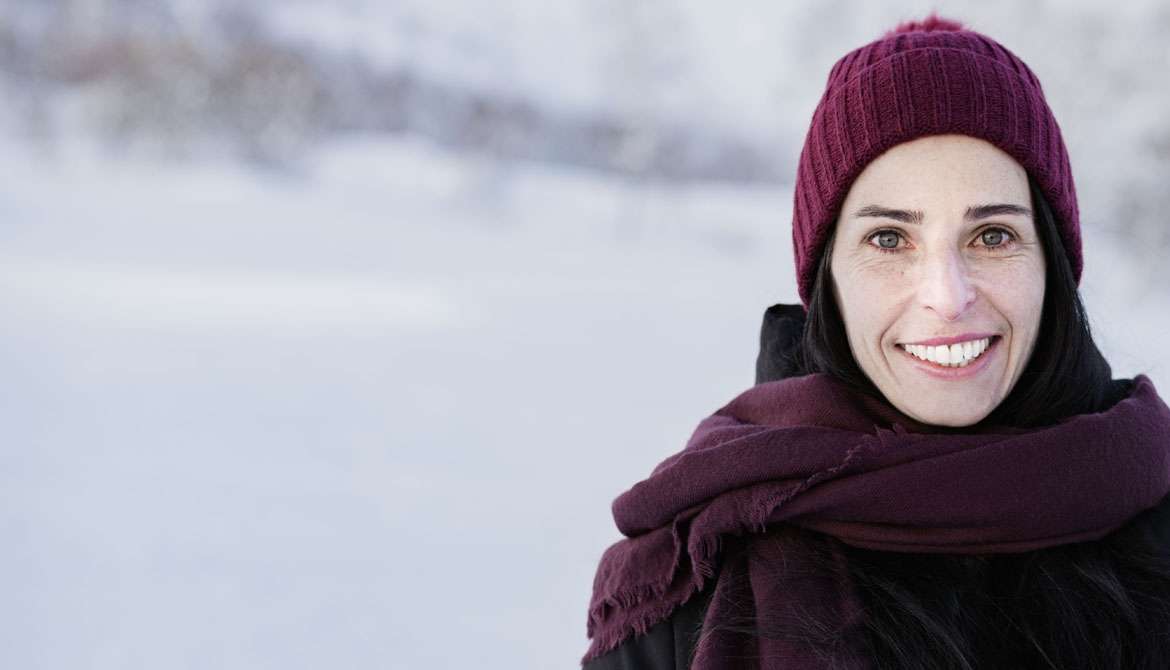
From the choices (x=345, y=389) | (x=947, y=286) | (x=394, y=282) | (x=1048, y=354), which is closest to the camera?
(x=947, y=286)

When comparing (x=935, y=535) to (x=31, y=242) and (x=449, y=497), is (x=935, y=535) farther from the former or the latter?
(x=31, y=242)

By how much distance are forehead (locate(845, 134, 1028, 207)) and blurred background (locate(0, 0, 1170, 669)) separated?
59 centimetres

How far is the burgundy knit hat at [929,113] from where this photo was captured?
1318 mm

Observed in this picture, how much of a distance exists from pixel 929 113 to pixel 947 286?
231mm

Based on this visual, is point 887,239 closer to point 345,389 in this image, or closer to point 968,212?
point 968,212

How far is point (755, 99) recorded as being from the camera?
959cm

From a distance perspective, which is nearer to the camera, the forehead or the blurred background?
the forehead

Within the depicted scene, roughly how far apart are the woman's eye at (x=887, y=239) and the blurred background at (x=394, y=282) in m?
0.64

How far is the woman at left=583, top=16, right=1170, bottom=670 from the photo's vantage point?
1.27 meters

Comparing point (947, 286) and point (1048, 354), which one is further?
point (1048, 354)

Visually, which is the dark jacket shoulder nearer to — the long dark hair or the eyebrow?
the long dark hair

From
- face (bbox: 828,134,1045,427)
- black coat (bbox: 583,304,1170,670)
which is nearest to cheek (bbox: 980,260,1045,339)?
face (bbox: 828,134,1045,427)

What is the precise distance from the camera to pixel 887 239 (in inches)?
53.6

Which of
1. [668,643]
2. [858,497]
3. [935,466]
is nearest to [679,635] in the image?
[668,643]
